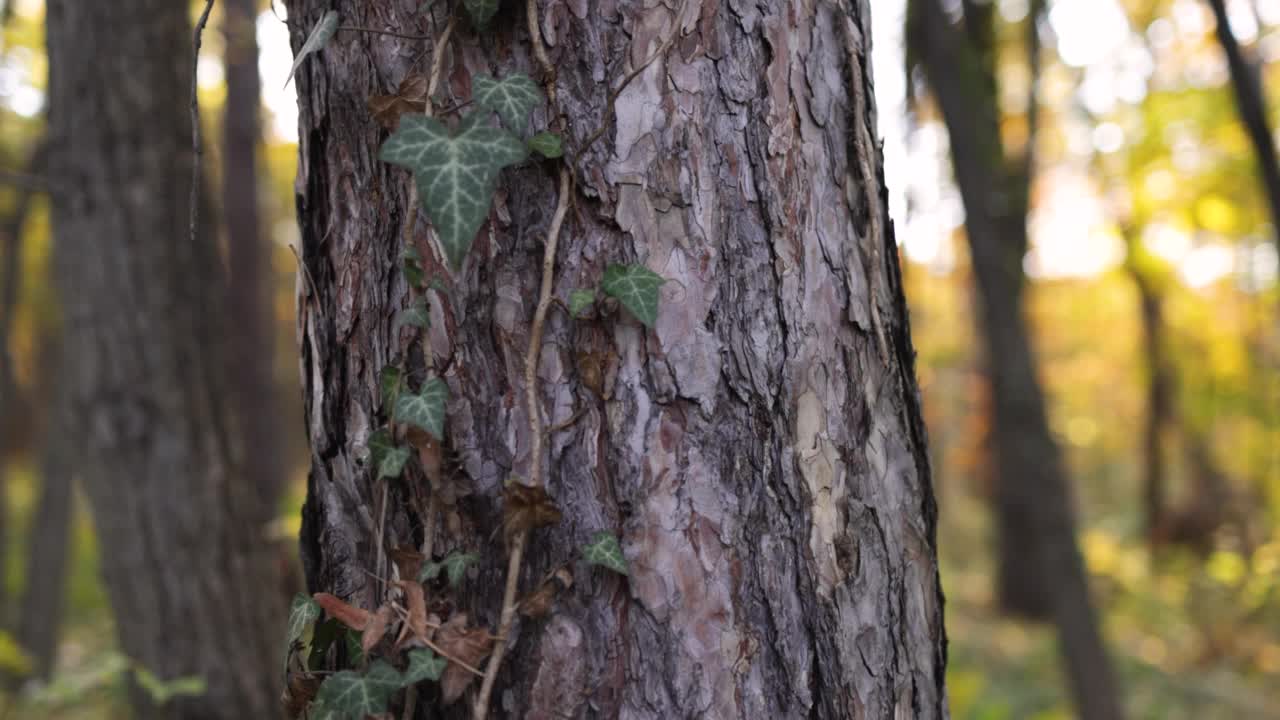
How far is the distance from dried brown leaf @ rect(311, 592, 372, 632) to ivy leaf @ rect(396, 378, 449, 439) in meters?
0.22

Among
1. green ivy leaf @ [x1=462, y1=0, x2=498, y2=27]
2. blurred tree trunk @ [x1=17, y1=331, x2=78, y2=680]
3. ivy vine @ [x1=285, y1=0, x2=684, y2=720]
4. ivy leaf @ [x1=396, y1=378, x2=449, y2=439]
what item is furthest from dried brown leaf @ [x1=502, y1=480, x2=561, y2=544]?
blurred tree trunk @ [x1=17, y1=331, x2=78, y2=680]

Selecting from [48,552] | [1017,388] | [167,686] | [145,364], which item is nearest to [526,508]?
[167,686]

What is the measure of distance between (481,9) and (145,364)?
2611 millimetres

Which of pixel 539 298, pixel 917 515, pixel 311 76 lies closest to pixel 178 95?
pixel 311 76

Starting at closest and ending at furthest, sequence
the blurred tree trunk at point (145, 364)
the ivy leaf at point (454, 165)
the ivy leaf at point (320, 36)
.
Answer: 1. the ivy leaf at point (454, 165)
2. the ivy leaf at point (320, 36)
3. the blurred tree trunk at point (145, 364)

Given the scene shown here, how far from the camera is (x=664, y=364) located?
3.43 ft

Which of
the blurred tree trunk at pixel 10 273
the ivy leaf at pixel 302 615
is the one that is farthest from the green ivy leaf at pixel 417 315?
the blurred tree trunk at pixel 10 273

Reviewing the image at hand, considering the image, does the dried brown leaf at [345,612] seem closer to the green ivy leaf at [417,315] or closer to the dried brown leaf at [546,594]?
the dried brown leaf at [546,594]

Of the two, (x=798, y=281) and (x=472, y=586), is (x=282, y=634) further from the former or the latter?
(x=798, y=281)

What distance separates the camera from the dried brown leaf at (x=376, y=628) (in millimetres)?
1043

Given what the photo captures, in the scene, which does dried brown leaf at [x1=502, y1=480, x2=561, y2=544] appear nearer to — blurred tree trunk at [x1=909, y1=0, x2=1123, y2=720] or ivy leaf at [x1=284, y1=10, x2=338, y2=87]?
ivy leaf at [x1=284, y1=10, x2=338, y2=87]

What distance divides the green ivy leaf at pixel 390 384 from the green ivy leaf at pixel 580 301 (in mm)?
210

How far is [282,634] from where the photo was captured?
3336 millimetres

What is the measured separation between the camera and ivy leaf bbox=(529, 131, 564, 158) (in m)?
1.02
